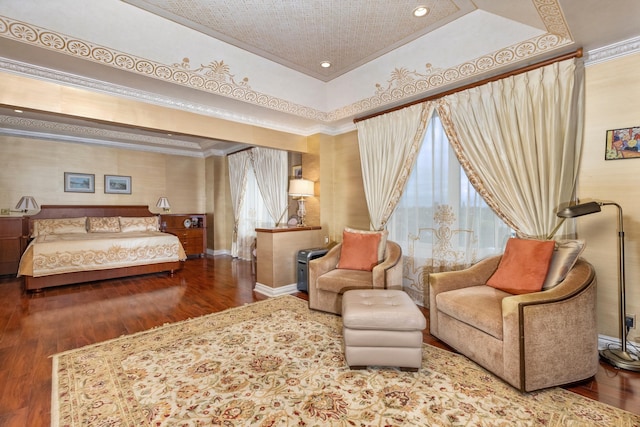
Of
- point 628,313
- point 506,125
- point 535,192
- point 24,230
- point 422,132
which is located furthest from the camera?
point 24,230

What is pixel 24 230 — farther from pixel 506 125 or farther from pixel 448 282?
pixel 506 125

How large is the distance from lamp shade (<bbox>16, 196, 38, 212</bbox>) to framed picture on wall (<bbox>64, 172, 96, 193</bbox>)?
0.67 meters

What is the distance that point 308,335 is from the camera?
290 cm

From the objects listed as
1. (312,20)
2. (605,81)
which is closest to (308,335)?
(312,20)

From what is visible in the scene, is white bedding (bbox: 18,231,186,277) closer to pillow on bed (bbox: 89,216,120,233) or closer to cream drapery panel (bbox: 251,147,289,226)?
pillow on bed (bbox: 89,216,120,233)

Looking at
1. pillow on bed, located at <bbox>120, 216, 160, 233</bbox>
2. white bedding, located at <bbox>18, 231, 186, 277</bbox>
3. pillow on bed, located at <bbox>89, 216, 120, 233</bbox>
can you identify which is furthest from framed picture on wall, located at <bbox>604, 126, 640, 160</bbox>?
pillow on bed, located at <bbox>89, 216, 120, 233</bbox>

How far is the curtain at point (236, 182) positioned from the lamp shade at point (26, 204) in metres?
3.85

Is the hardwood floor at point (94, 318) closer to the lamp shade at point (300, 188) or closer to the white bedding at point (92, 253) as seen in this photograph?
the white bedding at point (92, 253)

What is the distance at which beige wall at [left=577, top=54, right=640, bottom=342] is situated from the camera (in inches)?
94.7

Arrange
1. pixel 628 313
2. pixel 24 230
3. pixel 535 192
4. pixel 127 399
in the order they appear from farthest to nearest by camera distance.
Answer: pixel 24 230, pixel 535 192, pixel 628 313, pixel 127 399

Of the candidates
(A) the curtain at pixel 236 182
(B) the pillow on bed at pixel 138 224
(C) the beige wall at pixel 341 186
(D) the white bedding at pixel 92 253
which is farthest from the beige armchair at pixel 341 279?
(B) the pillow on bed at pixel 138 224

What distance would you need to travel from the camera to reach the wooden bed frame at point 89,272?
4.53m

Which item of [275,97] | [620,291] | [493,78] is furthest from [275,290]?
[493,78]

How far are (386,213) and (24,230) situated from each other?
23.0ft
